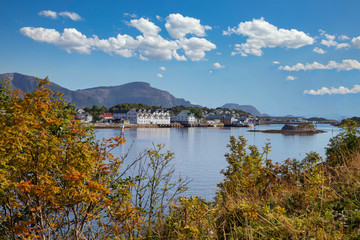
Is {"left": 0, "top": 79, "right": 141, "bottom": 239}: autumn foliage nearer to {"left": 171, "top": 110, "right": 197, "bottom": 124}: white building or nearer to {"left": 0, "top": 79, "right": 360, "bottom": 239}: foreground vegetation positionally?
{"left": 0, "top": 79, "right": 360, "bottom": 239}: foreground vegetation

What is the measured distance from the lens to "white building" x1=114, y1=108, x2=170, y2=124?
140 meters

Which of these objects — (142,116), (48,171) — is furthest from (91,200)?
(142,116)

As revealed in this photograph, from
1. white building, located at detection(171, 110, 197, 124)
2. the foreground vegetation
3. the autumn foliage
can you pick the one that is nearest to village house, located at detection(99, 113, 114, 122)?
white building, located at detection(171, 110, 197, 124)

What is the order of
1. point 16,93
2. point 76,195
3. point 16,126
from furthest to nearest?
point 16,93 < point 16,126 < point 76,195

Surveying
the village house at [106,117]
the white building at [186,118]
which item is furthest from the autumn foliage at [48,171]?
the white building at [186,118]

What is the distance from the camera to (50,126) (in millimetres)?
5480

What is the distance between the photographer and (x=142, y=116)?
141 metres

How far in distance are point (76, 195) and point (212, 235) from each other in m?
1.95

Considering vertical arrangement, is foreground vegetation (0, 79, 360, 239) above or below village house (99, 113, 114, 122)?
below

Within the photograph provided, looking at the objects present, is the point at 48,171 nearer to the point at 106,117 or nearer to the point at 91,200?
the point at 91,200

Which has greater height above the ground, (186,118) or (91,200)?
(186,118)

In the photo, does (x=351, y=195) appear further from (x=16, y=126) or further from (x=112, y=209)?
(x=16, y=126)

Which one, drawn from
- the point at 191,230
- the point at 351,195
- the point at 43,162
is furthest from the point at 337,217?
the point at 43,162

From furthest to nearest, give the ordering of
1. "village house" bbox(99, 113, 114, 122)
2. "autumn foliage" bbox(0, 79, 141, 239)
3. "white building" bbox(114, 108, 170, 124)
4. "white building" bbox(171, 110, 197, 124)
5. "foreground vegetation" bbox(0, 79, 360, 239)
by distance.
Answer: "white building" bbox(171, 110, 197, 124) < "village house" bbox(99, 113, 114, 122) < "white building" bbox(114, 108, 170, 124) < "autumn foliage" bbox(0, 79, 141, 239) < "foreground vegetation" bbox(0, 79, 360, 239)
